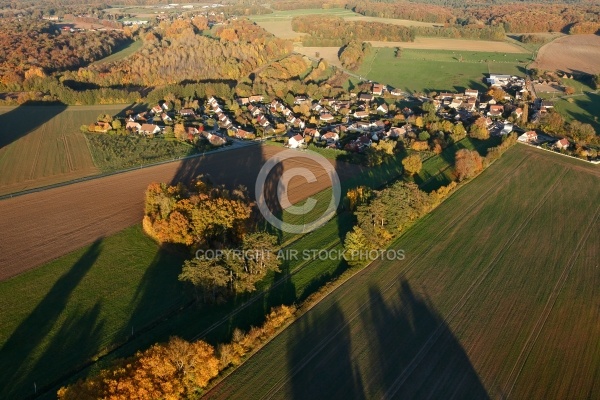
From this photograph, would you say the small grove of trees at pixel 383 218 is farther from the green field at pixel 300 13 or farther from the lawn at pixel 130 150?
the green field at pixel 300 13

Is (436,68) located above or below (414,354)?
above

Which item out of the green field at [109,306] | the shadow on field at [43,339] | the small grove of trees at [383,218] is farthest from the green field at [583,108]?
the shadow on field at [43,339]

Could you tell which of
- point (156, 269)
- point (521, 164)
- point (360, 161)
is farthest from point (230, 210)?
point (521, 164)

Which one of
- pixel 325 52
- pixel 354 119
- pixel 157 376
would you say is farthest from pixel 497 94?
pixel 157 376

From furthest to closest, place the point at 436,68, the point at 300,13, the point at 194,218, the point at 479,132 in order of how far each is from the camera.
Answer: the point at 300,13 → the point at 436,68 → the point at 479,132 → the point at 194,218

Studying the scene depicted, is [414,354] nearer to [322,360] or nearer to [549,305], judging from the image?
[322,360]

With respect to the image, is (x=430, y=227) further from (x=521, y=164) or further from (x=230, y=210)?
(x=521, y=164)
